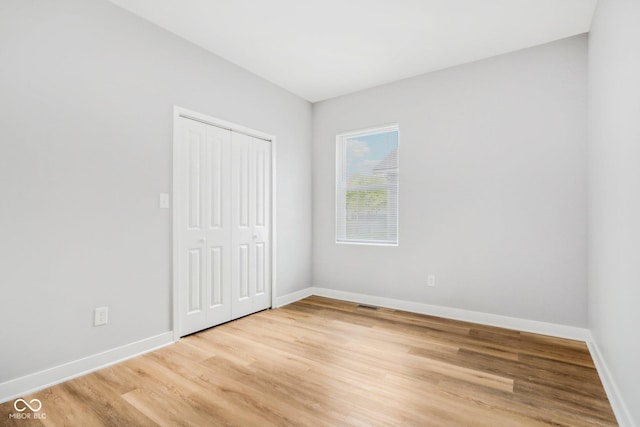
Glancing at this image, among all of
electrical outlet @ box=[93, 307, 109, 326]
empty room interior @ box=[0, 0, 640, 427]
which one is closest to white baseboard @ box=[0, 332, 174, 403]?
empty room interior @ box=[0, 0, 640, 427]

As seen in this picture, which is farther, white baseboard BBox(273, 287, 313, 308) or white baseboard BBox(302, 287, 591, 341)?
white baseboard BBox(273, 287, 313, 308)

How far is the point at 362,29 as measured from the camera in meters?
2.80

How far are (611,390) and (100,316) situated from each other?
11.4 ft

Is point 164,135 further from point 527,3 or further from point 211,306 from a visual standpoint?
point 527,3

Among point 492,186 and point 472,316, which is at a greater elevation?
point 492,186

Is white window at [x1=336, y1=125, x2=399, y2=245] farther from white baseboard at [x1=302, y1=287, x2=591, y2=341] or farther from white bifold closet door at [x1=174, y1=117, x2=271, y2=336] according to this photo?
white bifold closet door at [x1=174, y1=117, x2=271, y2=336]

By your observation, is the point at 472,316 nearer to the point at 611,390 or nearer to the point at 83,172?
the point at 611,390

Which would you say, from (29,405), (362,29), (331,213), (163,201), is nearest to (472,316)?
(331,213)

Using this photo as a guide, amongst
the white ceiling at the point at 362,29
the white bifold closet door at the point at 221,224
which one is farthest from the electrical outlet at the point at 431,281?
the white ceiling at the point at 362,29

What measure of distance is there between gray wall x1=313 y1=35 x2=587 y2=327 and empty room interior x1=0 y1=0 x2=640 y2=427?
20mm

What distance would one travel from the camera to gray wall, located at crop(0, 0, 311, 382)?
1984 mm

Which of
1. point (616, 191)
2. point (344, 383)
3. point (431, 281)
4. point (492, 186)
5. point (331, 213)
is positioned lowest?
point (344, 383)

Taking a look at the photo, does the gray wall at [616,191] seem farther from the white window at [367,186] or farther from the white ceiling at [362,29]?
the white window at [367,186]

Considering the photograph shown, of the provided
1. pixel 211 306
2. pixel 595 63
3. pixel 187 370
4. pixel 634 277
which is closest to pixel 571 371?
pixel 634 277
